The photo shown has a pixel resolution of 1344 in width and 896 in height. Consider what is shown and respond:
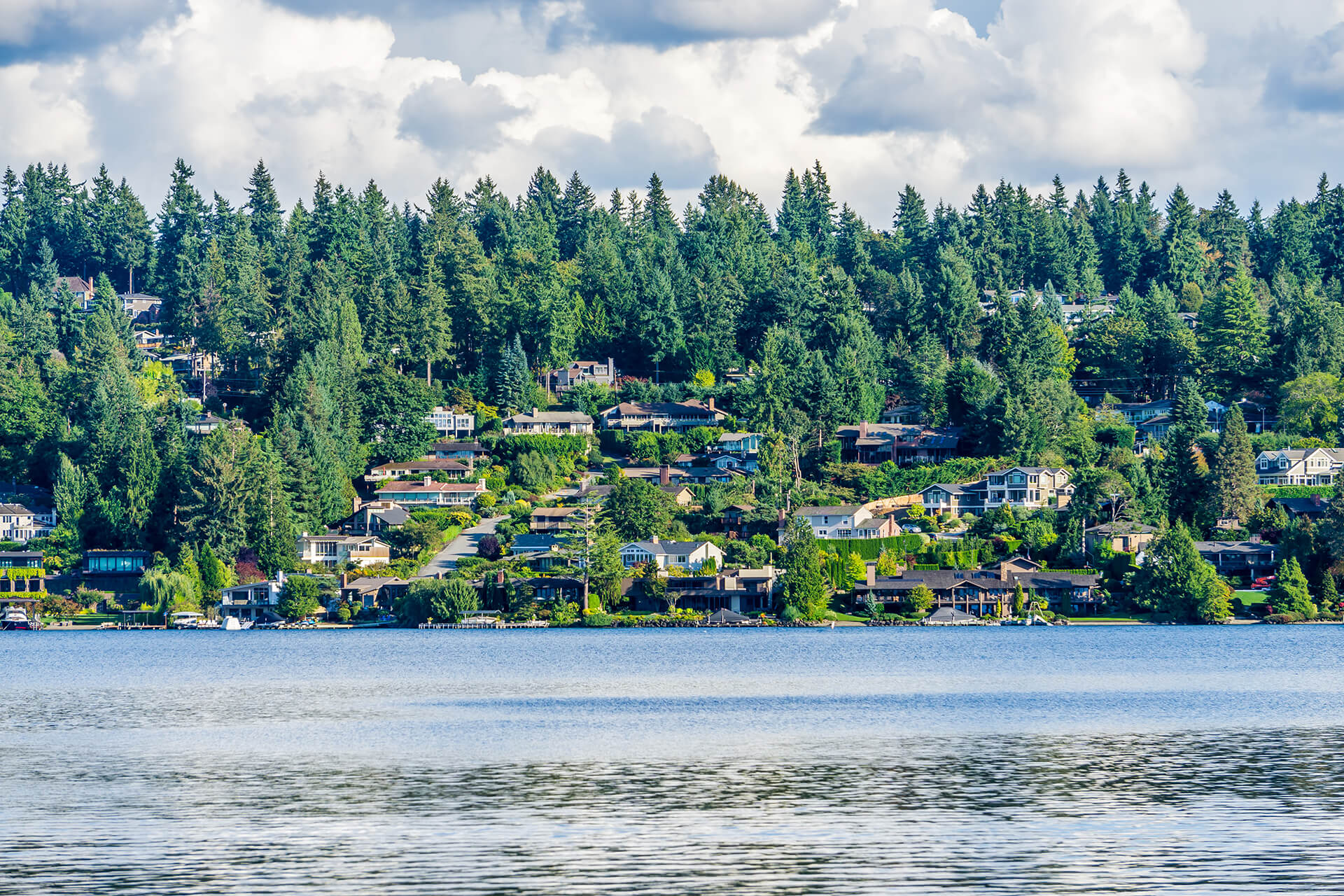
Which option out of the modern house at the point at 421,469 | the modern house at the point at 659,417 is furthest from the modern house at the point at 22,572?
the modern house at the point at 659,417

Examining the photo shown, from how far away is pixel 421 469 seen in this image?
490ft

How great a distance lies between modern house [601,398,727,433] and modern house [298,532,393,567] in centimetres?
3158

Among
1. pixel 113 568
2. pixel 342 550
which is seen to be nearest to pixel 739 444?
pixel 342 550

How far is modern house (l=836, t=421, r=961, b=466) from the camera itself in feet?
497

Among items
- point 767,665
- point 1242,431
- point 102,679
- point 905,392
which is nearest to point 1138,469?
point 1242,431

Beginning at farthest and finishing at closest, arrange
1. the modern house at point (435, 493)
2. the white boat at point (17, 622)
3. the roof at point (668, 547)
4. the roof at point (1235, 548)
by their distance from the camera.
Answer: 1. the modern house at point (435, 493)
2. the roof at point (668, 547)
3. the white boat at point (17, 622)
4. the roof at point (1235, 548)

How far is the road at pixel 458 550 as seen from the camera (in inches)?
5128

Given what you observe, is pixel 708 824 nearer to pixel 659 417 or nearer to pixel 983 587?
pixel 983 587

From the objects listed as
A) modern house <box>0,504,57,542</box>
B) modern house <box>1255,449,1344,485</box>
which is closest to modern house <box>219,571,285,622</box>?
modern house <box>0,504,57,542</box>

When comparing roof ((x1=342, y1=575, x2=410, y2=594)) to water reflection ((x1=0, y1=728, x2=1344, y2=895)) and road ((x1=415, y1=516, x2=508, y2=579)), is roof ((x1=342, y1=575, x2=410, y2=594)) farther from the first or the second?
water reflection ((x1=0, y1=728, x2=1344, y2=895))

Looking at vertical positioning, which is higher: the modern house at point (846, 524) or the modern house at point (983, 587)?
the modern house at point (846, 524)

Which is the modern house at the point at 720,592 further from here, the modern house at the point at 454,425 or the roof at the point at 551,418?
the modern house at the point at 454,425

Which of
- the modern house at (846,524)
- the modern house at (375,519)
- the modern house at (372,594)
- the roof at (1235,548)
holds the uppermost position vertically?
the modern house at (375,519)

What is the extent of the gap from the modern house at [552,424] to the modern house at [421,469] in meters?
9.31
